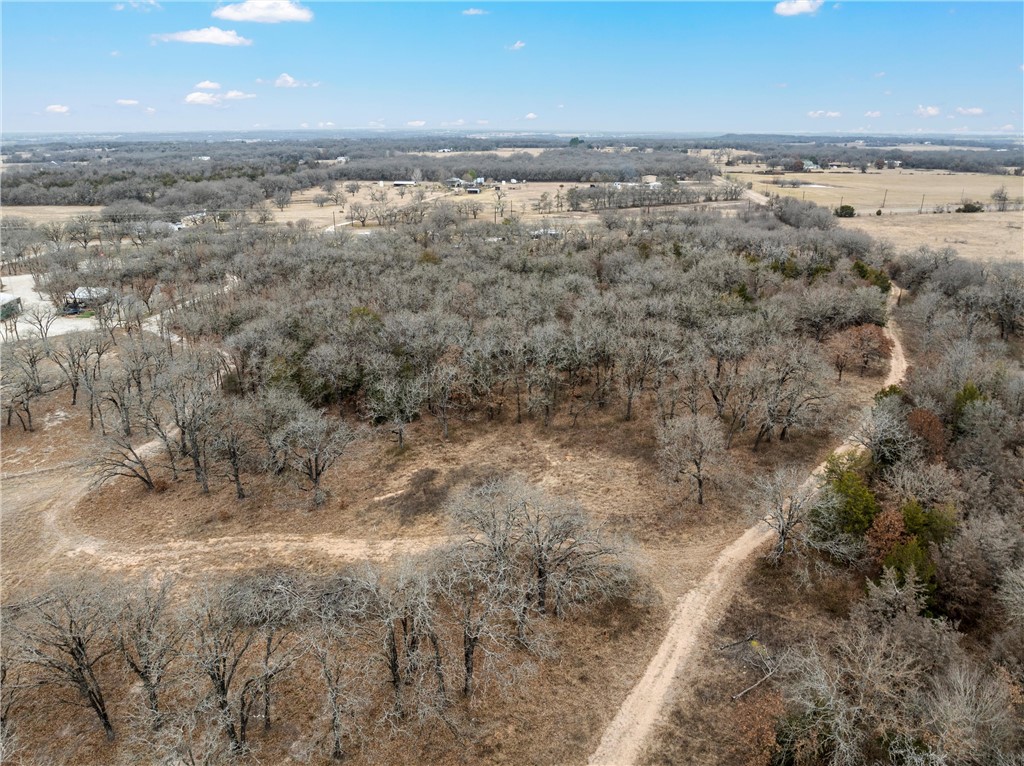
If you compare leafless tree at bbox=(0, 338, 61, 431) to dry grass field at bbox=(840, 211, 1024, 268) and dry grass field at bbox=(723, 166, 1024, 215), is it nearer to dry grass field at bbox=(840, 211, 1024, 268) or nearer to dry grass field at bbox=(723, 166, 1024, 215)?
dry grass field at bbox=(840, 211, 1024, 268)

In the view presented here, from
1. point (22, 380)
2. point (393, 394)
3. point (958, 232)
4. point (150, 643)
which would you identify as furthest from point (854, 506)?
point (958, 232)

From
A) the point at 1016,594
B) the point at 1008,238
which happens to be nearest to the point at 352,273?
the point at 1016,594

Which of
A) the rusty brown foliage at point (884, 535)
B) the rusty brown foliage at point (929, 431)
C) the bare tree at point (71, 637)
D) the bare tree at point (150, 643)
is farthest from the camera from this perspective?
the rusty brown foliage at point (929, 431)

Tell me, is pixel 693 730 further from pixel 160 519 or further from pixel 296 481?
pixel 160 519

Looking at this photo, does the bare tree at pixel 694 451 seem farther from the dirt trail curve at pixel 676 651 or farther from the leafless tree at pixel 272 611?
the leafless tree at pixel 272 611

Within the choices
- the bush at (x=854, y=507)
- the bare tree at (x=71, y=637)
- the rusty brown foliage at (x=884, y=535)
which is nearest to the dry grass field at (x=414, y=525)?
the bare tree at (x=71, y=637)

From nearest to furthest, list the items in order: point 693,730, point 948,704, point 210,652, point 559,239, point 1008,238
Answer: point 948,704
point 210,652
point 693,730
point 559,239
point 1008,238

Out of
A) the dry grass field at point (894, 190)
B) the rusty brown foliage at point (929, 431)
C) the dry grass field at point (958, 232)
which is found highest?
the dry grass field at point (894, 190)

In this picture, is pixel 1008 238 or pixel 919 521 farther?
pixel 1008 238
